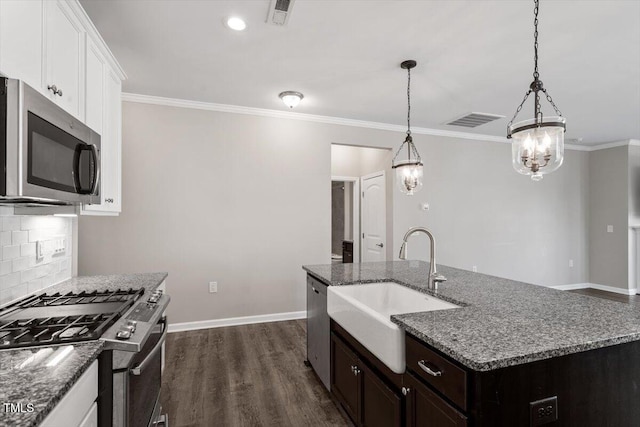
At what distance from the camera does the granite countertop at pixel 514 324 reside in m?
1.06

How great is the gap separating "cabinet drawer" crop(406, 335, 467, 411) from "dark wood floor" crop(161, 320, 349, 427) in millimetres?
1115

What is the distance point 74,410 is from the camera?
970 millimetres

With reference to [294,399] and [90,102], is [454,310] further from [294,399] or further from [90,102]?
[90,102]

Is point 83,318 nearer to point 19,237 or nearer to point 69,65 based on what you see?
point 19,237

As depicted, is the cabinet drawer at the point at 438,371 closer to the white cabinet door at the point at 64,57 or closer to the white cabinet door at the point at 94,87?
the white cabinet door at the point at 64,57

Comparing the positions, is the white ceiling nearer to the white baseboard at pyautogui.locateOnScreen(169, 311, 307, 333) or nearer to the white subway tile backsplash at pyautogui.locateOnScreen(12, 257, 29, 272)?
the white subway tile backsplash at pyautogui.locateOnScreen(12, 257, 29, 272)

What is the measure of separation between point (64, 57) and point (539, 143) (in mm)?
2631

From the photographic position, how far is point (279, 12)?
2.15 m

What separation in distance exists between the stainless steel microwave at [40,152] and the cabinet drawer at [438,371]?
1514 millimetres

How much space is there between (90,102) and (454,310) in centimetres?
237

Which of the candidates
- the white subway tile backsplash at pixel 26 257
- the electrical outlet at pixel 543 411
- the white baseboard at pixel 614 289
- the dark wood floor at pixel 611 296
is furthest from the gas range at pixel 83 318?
the white baseboard at pixel 614 289

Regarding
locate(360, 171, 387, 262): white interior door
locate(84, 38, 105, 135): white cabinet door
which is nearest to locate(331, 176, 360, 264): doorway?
locate(360, 171, 387, 262): white interior door

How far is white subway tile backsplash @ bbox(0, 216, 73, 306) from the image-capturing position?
162 cm

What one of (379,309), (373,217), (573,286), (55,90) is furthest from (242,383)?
(573,286)
